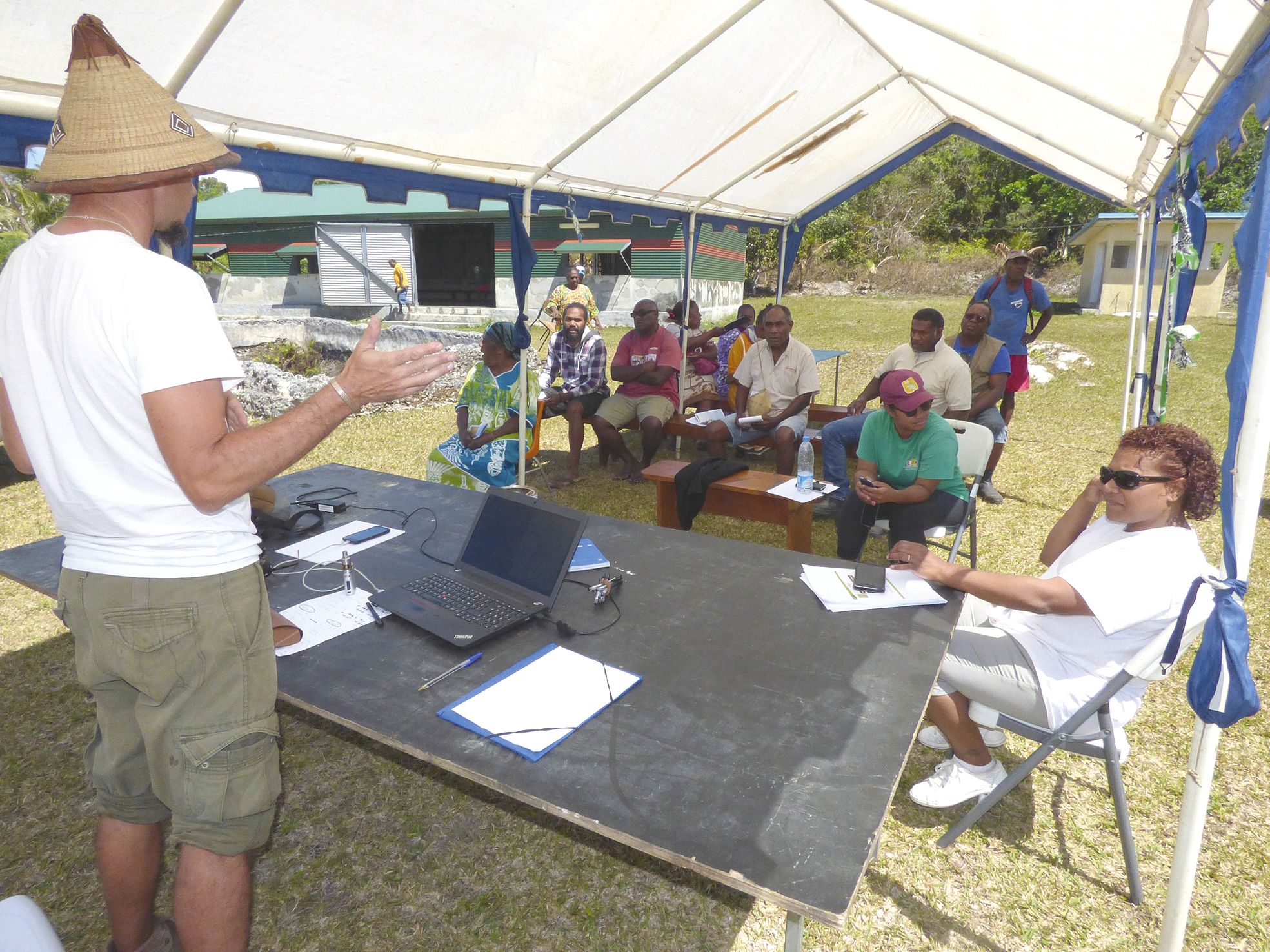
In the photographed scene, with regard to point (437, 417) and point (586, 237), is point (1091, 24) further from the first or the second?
point (586, 237)

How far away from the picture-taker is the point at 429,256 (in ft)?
72.1

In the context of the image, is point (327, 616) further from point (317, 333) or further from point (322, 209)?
point (322, 209)

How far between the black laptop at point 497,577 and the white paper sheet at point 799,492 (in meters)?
2.17

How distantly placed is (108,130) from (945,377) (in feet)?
16.9

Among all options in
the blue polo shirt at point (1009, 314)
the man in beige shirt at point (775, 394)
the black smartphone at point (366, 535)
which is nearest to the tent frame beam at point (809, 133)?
the man in beige shirt at point (775, 394)

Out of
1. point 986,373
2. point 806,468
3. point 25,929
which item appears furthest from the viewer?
point 986,373

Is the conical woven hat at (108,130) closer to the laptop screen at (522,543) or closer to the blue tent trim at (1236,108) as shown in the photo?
the laptop screen at (522,543)

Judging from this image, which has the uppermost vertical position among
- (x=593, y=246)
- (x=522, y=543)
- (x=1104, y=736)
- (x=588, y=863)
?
(x=593, y=246)

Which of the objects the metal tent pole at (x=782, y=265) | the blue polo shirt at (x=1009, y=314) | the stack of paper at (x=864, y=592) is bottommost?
the stack of paper at (x=864, y=592)

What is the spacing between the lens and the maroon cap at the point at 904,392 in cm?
358

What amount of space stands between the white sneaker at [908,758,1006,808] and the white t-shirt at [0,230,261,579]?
7.78 feet

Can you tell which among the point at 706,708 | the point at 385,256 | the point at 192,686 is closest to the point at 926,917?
the point at 706,708

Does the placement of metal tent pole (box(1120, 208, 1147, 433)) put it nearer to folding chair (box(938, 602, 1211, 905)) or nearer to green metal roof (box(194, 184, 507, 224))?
folding chair (box(938, 602, 1211, 905))

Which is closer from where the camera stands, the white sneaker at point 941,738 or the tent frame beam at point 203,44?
the tent frame beam at point 203,44
